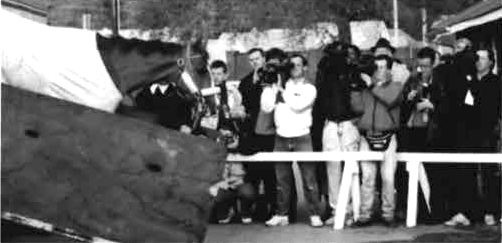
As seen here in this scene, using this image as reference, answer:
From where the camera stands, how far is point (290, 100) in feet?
34.3

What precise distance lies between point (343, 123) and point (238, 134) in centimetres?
108

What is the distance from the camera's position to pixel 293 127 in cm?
1050

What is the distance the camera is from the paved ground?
9531 millimetres

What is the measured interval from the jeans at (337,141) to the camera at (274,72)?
0.68 metres

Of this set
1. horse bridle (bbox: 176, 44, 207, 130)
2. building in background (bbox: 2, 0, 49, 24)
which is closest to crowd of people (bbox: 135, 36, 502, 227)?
horse bridle (bbox: 176, 44, 207, 130)

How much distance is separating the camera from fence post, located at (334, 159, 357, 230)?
1.12 m

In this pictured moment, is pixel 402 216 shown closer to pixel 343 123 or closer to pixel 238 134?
pixel 343 123

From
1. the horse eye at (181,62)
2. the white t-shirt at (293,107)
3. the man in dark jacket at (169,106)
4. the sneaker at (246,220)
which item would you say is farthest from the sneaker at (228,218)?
the horse eye at (181,62)

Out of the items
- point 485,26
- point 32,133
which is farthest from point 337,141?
point 485,26

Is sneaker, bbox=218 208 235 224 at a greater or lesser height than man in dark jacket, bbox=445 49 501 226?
lesser

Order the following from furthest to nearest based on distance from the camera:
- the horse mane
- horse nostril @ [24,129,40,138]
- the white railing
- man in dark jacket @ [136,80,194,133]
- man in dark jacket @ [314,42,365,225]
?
man in dark jacket @ [314,42,365,225] → the white railing → man in dark jacket @ [136,80,194,133] → the horse mane → horse nostril @ [24,129,40,138]

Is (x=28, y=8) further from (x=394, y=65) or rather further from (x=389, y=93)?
(x=389, y=93)

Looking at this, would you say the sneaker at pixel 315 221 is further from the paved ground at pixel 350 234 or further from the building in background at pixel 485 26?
the building in background at pixel 485 26

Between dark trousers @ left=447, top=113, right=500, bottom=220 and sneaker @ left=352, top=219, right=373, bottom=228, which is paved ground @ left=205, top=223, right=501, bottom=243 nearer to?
sneaker @ left=352, top=219, right=373, bottom=228
